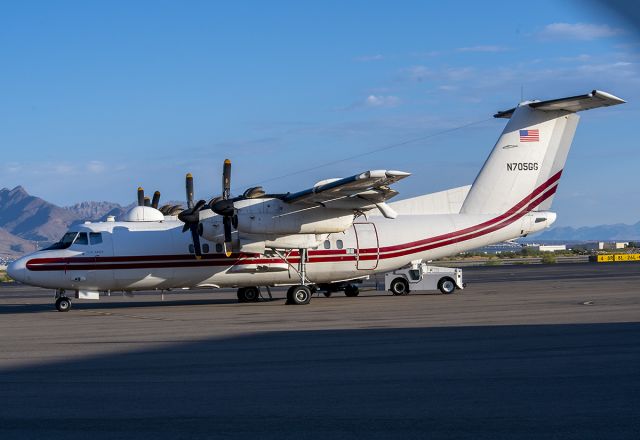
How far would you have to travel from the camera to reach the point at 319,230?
27938mm

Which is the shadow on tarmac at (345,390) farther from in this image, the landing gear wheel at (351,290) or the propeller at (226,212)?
the landing gear wheel at (351,290)

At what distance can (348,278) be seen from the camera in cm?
3042

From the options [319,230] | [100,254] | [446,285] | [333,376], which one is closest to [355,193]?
[319,230]

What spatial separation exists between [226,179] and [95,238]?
4865mm

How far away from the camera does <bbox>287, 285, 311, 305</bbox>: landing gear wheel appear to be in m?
28.0

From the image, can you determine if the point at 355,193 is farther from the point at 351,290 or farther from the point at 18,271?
the point at 18,271

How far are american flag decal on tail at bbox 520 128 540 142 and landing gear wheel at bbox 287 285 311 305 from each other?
9839mm

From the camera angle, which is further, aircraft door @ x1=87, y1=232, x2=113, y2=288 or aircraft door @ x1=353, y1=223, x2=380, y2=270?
aircraft door @ x1=353, y1=223, x2=380, y2=270

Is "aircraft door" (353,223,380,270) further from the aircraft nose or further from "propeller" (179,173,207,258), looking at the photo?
the aircraft nose

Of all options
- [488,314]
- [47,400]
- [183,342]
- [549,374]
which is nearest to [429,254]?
[488,314]

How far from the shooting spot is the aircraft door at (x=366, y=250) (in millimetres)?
29750

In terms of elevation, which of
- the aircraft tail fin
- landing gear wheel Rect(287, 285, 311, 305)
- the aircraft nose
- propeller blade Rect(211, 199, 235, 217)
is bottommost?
landing gear wheel Rect(287, 285, 311, 305)

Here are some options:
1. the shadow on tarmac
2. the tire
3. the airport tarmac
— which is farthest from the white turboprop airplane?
the shadow on tarmac

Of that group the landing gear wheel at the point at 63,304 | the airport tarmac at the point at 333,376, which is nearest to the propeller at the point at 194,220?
the landing gear wheel at the point at 63,304
